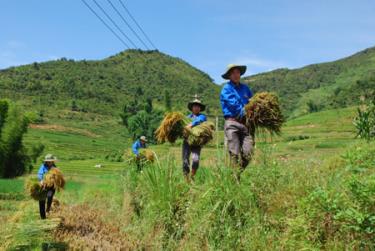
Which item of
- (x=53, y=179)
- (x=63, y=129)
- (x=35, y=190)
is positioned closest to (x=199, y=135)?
(x=53, y=179)

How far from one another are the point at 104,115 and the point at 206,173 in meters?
114

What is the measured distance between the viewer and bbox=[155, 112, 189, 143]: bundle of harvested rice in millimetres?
6918

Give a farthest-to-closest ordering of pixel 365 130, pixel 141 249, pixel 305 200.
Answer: pixel 365 130 < pixel 141 249 < pixel 305 200

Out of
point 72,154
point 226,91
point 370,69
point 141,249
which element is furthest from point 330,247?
Result: point 370,69

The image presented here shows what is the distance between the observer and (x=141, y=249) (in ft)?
16.2

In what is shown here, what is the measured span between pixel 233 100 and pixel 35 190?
4.24m

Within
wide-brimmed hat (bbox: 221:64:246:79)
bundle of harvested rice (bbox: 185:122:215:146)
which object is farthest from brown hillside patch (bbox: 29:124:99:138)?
wide-brimmed hat (bbox: 221:64:246:79)

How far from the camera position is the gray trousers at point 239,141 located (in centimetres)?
556

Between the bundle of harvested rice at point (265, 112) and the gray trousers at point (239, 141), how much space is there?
26 centimetres

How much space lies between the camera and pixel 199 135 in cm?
693

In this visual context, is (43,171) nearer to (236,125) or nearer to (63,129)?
(236,125)

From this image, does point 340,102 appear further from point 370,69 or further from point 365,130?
point 365,130

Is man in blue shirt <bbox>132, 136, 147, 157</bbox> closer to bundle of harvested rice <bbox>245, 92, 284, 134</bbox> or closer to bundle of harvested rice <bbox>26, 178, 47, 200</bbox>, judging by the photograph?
bundle of harvested rice <bbox>26, 178, 47, 200</bbox>

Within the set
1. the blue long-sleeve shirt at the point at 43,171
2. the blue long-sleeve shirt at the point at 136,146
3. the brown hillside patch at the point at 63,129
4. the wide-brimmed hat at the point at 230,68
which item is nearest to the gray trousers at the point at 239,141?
the wide-brimmed hat at the point at 230,68
